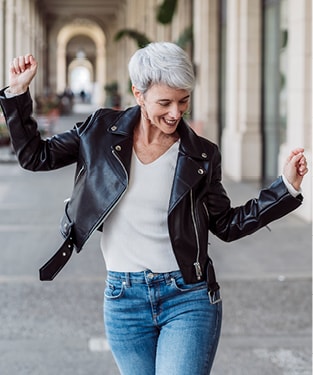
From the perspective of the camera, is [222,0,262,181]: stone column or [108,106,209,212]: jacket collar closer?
[108,106,209,212]: jacket collar

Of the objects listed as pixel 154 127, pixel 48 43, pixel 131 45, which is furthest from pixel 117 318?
pixel 48 43

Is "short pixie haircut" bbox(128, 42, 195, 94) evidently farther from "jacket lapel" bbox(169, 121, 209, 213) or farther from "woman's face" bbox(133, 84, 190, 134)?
"jacket lapel" bbox(169, 121, 209, 213)

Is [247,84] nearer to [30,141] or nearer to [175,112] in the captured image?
[30,141]

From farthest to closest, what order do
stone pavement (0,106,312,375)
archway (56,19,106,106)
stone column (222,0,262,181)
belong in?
archway (56,19,106,106) < stone column (222,0,262,181) < stone pavement (0,106,312,375)

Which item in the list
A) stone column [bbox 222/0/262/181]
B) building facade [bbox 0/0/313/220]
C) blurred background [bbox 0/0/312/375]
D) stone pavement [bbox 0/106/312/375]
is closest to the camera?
stone pavement [bbox 0/106/312/375]

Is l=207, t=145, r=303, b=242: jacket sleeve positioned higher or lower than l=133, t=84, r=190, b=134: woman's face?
lower

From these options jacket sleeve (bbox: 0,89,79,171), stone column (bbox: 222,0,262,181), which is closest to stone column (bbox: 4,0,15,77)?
stone column (bbox: 222,0,262,181)

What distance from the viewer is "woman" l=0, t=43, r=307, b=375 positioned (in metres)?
2.68

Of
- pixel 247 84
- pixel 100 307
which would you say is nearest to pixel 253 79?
pixel 247 84

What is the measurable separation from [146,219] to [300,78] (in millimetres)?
8754

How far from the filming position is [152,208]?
2.71 meters

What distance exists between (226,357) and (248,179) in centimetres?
983

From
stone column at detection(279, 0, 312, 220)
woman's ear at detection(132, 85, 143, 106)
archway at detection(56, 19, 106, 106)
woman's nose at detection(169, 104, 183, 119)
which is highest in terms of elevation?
woman's ear at detection(132, 85, 143, 106)

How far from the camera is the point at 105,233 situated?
281 centimetres
